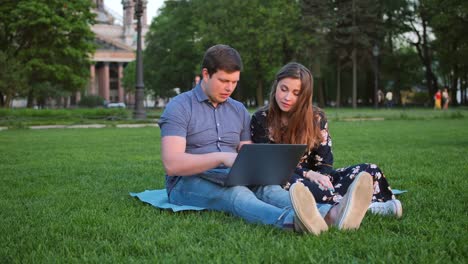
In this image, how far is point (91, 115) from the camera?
27.1m

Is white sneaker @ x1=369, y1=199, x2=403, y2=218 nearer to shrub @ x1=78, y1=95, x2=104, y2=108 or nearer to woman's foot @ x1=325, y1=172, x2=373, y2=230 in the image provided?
woman's foot @ x1=325, y1=172, x2=373, y2=230

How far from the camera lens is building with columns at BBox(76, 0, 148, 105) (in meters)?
97.6

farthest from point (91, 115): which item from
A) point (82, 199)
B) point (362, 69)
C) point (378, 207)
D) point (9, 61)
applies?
point (362, 69)

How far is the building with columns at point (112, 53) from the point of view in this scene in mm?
97625

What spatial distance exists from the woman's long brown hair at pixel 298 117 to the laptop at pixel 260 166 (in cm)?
45

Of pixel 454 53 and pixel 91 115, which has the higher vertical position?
pixel 454 53

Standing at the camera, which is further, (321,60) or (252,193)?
(321,60)

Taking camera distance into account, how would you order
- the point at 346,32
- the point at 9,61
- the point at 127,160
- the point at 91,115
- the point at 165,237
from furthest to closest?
the point at 346,32 < the point at 9,61 < the point at 91,115 < the point at 127,160 < the point at 165,237

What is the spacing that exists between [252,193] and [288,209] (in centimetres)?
46

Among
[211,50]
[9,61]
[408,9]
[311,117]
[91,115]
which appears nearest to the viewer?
[211,50]

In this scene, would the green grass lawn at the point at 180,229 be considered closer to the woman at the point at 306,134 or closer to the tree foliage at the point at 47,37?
the woman at the point at 306,134

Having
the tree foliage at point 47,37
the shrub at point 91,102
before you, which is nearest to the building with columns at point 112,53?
the shrub at point 91,102

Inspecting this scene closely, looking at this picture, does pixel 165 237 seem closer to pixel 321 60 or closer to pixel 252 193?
pixel 252 193

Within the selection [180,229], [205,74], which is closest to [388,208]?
[180,229]
